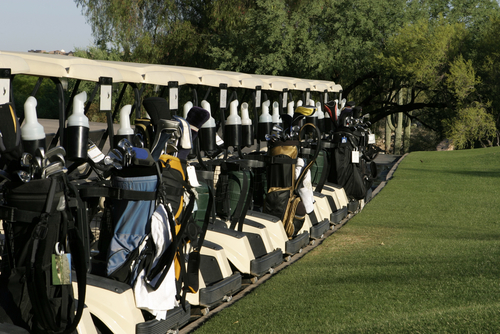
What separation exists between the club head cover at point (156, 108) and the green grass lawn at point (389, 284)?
57.5 inches

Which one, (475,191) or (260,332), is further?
(475,191)

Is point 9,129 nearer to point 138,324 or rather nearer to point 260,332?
point 138,324

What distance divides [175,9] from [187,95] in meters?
4.88

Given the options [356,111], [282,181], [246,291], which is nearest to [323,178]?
[282,181]

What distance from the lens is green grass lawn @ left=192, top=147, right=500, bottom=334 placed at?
3.83 metres

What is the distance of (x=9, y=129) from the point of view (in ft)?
9.77

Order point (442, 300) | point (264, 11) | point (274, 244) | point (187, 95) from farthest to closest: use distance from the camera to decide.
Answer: point (264, 11) < point (187, 95) < point (274, 244) < point (442, 300)

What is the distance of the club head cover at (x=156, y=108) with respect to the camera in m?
3.83

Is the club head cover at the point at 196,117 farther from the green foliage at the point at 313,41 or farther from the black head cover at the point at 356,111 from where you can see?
the green foliage at the point at 313,41

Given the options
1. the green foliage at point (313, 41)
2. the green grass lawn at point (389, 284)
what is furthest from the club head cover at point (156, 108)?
the green foliage at point (313, 41)

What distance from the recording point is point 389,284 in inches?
187

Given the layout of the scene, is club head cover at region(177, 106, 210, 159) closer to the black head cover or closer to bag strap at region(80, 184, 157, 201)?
bag strap at region(80, 184, 157, 201)

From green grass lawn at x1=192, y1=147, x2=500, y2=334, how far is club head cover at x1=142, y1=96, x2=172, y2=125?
1.46 meters

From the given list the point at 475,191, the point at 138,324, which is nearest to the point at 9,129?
the point at 138,324
